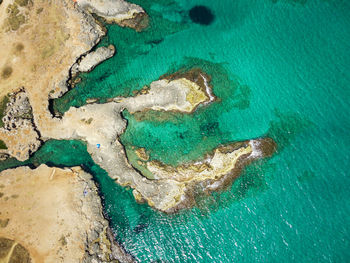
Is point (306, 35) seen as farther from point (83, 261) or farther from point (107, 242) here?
point (83, 261)

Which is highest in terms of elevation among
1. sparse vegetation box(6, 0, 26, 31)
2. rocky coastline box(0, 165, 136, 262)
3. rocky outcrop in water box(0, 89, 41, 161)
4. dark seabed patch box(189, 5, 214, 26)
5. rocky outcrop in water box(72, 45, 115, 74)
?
dark seabed patch box(189, 5, 214, 26)

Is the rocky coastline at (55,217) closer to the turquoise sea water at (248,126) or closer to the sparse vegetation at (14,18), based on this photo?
the turquoise sea water at (248,126)

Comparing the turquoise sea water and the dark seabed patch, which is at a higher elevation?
the dark seabed patch

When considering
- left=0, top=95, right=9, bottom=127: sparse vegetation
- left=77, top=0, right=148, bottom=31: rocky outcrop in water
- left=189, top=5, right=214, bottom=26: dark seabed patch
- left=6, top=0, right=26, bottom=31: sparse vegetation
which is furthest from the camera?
left=189, top=5, right=214, bottom=26: dark seabed patch

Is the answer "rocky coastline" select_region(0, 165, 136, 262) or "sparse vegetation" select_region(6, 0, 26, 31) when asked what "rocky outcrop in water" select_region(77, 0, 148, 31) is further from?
"rocky coastline" select_region(0, 165, 136, 262)

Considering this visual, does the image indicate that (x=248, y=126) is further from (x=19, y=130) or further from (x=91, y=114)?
(x=19, y=130)

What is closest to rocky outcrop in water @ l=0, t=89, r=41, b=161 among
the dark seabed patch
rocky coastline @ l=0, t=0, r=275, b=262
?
rocky coastline @ l=0, t=0, r=275, b=262

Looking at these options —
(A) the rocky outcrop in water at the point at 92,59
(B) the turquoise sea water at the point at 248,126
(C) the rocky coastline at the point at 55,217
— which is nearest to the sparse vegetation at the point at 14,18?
(A) the rocky outcrop in water at the point at 92,59
